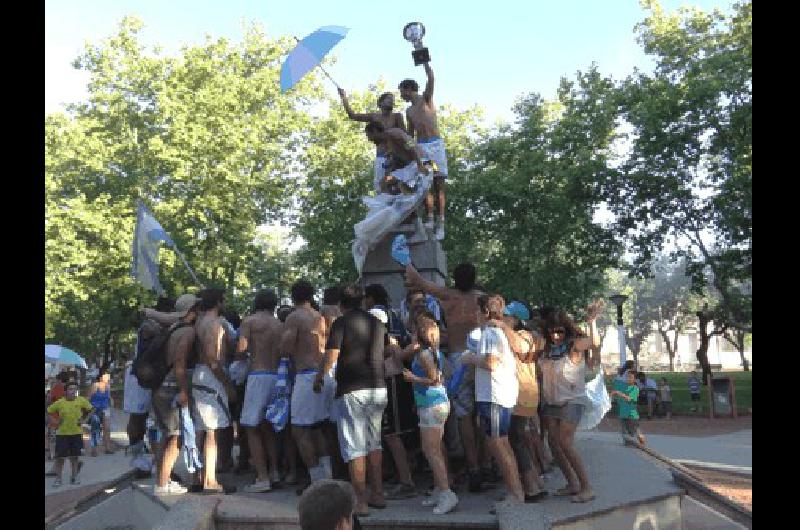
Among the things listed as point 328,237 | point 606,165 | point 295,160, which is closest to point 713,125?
point 606,165

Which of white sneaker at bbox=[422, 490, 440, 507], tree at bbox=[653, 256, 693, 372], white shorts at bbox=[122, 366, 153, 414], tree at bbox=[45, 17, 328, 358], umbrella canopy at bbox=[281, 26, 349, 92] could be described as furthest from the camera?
tree at bbox=[653, 256, 693, 372]

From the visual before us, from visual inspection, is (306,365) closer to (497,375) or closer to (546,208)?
(497,375)

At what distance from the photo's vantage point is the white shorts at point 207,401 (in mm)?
6367

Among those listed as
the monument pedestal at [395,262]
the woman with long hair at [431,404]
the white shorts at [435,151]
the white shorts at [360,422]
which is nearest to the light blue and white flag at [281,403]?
the white shorts at [360,422]

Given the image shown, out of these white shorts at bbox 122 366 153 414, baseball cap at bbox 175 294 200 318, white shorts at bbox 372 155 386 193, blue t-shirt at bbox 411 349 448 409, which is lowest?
white shorts at bbox 122 366 153 414

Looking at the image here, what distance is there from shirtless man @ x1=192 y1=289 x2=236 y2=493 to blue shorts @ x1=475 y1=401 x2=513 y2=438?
2622mm

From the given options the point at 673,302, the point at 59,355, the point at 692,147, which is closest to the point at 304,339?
the point at 59,355

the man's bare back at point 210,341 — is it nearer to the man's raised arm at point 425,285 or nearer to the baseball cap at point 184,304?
the baseball cap at point 184,304

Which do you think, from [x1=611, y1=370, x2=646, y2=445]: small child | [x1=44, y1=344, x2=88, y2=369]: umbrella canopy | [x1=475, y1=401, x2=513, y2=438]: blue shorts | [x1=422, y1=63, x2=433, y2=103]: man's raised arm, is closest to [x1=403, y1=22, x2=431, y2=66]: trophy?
[x1=422, y1=63, x2=433, y2=103]: man's raised arm

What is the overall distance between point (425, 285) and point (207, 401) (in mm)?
2438

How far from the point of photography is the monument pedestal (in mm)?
8664

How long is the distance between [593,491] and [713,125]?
21528 millimetres

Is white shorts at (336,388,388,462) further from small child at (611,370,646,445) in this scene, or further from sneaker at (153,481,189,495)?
small child at (611,370,646,445)
